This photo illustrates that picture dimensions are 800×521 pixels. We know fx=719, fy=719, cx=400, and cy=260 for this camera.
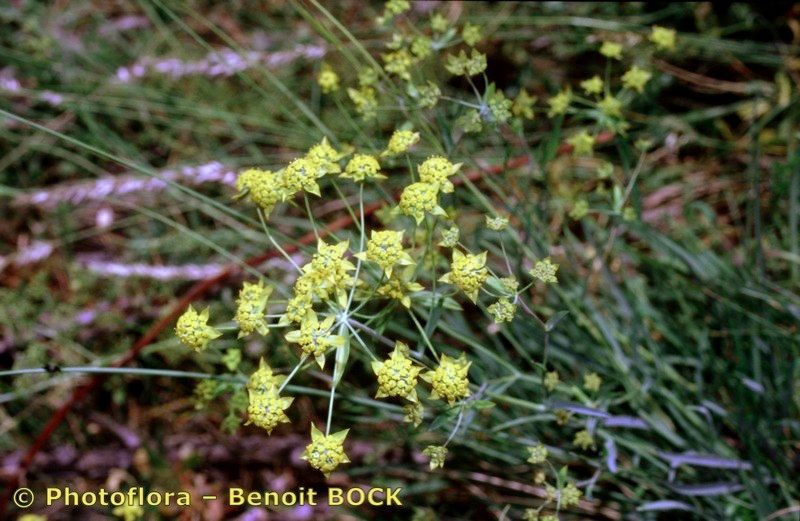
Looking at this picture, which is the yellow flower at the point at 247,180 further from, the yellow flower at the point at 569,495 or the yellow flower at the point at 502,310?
the yellow flower at the point at 569,495

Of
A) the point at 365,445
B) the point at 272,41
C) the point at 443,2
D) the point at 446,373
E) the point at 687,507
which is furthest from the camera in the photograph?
the point at 272,41

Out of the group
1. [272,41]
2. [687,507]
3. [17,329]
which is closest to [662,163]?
[687,507]

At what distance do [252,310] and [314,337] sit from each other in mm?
173

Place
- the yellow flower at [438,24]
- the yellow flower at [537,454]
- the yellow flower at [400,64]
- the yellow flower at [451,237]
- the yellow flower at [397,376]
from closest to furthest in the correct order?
1. the yellow flower at [397,376]
2. the yellow flower at [451,237]
3. the yellow flower at [537,454]
4. the yellow flower at [400,64]
5. the yellow flower at [438,24]

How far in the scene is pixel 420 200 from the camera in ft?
4.94

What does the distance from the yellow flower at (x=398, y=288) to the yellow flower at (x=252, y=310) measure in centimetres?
25

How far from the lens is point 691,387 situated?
88.2 inches

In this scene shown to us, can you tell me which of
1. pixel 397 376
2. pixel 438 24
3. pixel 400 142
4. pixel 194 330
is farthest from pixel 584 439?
pixel 438 24

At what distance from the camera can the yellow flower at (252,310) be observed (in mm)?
1536

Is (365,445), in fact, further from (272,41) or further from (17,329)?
(272,41)

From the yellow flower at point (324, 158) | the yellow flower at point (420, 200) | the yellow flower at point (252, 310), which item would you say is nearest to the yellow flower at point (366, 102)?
the yellow flower at point (324, 158)

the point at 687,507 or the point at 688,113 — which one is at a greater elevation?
the point at 688,113

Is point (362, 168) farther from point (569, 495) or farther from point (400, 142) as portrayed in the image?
point (569, 495)

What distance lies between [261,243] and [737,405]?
5.99 ft
